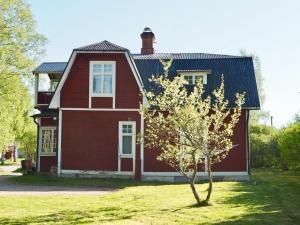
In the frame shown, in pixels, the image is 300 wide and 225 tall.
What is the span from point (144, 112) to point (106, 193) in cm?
412

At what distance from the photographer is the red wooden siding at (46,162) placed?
23.2 meters

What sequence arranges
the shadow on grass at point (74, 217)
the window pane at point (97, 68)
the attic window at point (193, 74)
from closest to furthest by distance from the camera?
the shadow on grass at point (74, 217), the window pane at point (97, 68), the attic window at point (193, 74)

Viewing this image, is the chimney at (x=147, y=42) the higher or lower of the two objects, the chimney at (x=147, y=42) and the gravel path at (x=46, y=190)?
the higher

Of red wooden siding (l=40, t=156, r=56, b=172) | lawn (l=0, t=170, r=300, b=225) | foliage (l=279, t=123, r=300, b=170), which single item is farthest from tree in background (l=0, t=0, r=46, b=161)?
foliage (l=279, t=123, r=300, b=170)

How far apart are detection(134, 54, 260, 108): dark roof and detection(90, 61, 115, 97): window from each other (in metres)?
1.94

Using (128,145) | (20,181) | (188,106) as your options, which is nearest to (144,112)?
(188,106)

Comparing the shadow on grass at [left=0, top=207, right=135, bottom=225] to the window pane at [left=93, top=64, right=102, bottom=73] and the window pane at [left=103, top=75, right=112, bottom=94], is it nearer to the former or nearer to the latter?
the window pane at [left=103, top=75, right=112, bottom=94]

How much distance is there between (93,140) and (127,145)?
1.72m

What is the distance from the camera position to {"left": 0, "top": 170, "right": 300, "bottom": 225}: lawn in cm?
1012

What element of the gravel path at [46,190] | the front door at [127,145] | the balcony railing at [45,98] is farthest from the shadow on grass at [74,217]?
the balcony railing at [45,98]

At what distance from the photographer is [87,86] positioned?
2075 centimetres

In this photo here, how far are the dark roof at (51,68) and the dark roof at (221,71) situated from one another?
4.47 meters

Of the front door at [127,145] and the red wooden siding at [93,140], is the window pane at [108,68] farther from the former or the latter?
the front door at [127,145]

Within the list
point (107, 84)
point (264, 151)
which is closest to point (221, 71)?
point (107, 84)
